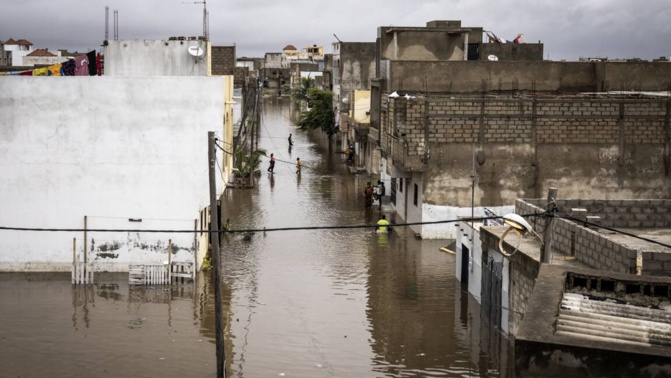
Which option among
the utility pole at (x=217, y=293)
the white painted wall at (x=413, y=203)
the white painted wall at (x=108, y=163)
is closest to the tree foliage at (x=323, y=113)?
the white painted wall at (x=413, y=203)

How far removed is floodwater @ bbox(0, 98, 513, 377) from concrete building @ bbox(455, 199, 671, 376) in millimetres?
1380

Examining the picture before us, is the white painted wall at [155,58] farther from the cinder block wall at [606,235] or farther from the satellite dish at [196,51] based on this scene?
the cinder block wall at [606,235]

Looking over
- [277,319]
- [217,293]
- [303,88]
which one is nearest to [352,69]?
[277,319]

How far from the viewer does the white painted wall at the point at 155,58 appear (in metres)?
28.6

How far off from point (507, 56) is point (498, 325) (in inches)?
1062

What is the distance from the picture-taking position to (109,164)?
2470cm

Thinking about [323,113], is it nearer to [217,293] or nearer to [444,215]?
[444,215]

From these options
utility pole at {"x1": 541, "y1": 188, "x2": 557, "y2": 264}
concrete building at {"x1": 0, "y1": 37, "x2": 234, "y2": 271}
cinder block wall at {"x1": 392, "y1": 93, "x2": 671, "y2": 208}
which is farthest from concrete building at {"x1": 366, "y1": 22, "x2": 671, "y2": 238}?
utility pole at {"x1": 541, "y1": 188, "x2": 557, "y2": 264}

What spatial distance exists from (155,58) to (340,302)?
10.5 meters

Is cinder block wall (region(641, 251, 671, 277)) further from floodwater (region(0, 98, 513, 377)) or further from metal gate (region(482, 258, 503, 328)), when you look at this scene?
metal gate (region(482, 258, 503, 328))

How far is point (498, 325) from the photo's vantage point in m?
19.6

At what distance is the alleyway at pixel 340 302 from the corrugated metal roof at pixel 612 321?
6622 mm

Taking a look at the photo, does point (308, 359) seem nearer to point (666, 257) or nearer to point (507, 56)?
point (666, 257)

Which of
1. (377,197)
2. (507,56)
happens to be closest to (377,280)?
(377,197)
